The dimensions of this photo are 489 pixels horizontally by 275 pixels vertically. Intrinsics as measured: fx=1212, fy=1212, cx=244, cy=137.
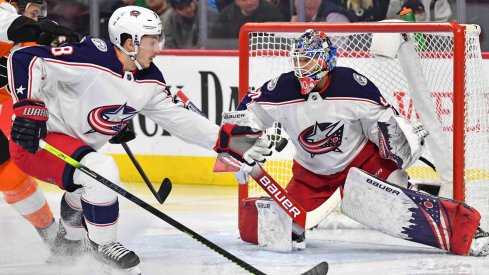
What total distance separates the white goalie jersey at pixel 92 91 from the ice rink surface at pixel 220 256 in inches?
19.8

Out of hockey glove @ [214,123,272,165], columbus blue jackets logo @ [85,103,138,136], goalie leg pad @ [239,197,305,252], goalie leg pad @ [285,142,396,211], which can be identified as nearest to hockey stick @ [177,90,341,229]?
goalie leg pad @ [239,197,305,252]

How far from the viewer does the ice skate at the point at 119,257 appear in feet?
14.6

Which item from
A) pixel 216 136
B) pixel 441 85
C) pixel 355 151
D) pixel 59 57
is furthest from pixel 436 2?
pixel 59 57

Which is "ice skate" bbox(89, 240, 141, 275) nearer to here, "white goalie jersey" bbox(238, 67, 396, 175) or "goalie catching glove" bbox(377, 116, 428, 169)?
"white goalie jersey" bbox(238, 67, 396, 175)

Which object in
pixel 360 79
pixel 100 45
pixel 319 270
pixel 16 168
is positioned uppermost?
pixel 100 45

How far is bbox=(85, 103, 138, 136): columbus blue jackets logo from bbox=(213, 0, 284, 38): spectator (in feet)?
7.90

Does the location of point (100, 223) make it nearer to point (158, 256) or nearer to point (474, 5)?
point (158, 256)

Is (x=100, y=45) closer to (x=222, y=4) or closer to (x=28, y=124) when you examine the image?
(x=28, y=124)

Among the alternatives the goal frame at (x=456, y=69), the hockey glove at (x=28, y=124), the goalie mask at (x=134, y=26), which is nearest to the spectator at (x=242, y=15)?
the goal frame at (x=456, y=69)

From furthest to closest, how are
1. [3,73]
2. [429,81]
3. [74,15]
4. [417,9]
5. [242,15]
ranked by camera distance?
1. [74,15]
2. [242,15]
3. [417,9]
4. [429,81]
5. [3,73]

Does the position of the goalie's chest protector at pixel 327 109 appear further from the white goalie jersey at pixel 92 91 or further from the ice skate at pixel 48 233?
the ice skate at pixel 48 233

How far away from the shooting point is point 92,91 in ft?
15.1

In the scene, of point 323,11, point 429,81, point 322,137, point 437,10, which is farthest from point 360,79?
point 323,11

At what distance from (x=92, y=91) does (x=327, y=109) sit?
1.02m
